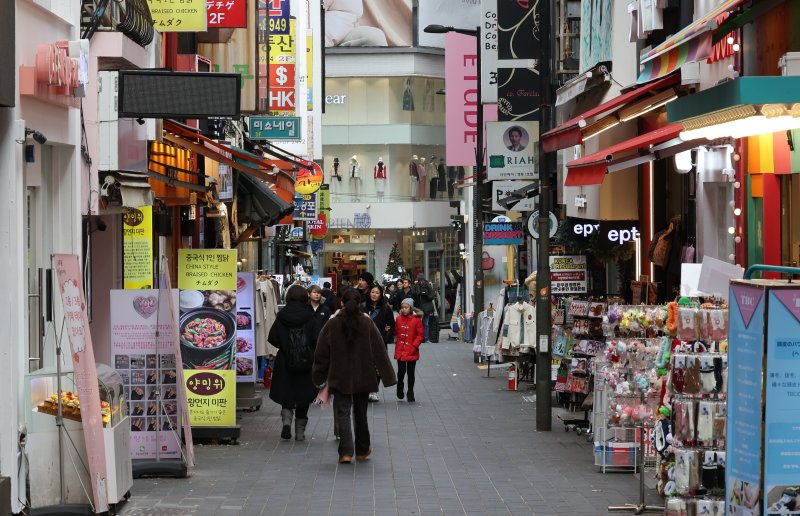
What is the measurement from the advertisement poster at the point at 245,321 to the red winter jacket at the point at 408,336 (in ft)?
10.2

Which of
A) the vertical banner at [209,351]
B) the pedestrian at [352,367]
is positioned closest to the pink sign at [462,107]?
the vertical banner at [209,351]

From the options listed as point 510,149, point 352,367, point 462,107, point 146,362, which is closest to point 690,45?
point 352,367

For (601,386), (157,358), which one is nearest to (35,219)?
(157,358)

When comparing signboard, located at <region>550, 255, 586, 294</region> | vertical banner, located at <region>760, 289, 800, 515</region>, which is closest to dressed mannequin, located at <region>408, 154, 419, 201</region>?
signboard, located at <region>550, 255, 586, 294</region>

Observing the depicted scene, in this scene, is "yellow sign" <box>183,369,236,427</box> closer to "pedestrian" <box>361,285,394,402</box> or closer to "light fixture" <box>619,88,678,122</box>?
"light fixture" <box>619,88,678,122</box>

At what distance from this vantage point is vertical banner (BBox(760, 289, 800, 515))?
7.58 metres

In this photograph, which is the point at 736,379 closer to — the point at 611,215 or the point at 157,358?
the point at 157,358

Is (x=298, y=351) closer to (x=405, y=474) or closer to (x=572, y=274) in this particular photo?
(x=405, y=474)

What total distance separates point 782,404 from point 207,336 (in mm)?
9285

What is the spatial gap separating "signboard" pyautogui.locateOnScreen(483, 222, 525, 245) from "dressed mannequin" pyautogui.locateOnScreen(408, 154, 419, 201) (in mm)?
36401

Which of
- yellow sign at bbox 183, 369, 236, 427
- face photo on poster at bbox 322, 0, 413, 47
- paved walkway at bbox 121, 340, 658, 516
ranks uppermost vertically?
face photo on poster at bbox 322, 0, 413, 47

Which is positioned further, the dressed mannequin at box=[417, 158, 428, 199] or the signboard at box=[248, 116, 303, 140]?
the dressed mannequin at box=[417, 158, 428, 199]

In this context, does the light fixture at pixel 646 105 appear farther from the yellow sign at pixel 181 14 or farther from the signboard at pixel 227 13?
the signboard at pixel 227 13

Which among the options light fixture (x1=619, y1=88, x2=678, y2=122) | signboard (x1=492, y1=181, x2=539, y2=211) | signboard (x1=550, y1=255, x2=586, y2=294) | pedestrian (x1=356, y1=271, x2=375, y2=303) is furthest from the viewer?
signboard (x1=492, y1=181, x2=539, y2=211)
